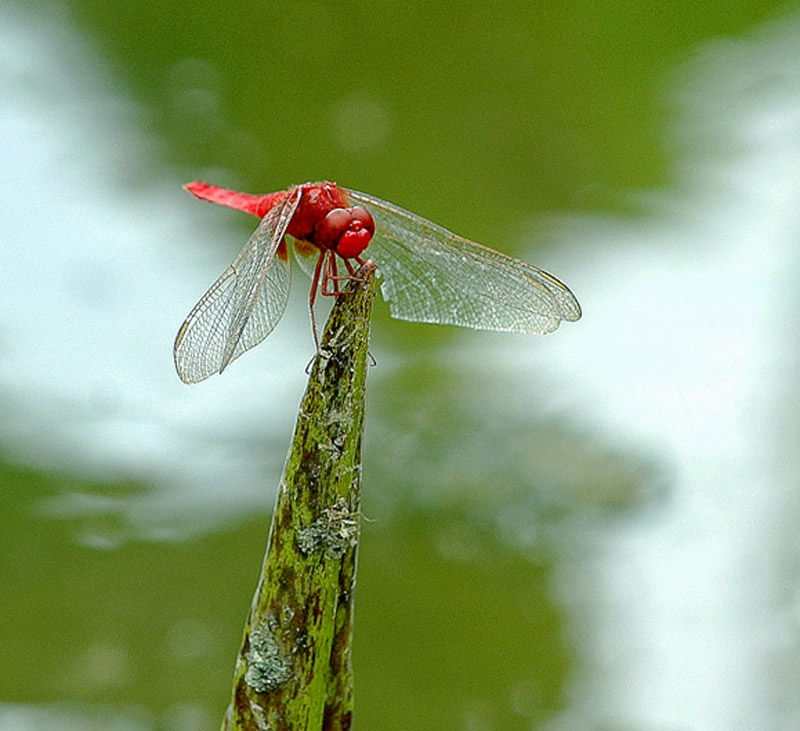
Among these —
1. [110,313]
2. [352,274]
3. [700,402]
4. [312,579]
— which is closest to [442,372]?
[700,402]

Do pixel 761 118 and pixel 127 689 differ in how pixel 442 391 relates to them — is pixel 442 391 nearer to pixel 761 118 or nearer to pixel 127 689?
pixel 127 689

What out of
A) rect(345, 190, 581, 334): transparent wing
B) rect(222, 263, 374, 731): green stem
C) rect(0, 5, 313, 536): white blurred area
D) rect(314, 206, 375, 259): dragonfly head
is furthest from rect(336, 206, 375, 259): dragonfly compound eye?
rect(0, 5, 313, 536): white blurred area

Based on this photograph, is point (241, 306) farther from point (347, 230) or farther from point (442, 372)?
point (442, 372)

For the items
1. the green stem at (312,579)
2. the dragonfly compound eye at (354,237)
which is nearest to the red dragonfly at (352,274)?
the dragonfly compound eye at (354,237)

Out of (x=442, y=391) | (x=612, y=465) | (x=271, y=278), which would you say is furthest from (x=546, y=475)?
(x=271, y=278)

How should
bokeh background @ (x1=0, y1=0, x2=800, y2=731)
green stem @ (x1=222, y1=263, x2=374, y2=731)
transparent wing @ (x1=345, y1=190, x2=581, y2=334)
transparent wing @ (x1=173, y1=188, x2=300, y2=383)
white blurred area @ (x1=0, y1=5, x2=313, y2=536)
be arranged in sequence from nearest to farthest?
1. green stem @ (x1=222, y1=263, x2=374, y2=731)
2. transparent wing @ (x1=173, y1=188, x2=300, y2=383)
3. transparent wing @ (x1=345, y1=190, x2=581, y2=334)
4. bokeh background @ (x1=0, y1=0, x2=800, y2=731)
5. white blurred area @ (x1=0, y1=5, x2=313, y2=536)

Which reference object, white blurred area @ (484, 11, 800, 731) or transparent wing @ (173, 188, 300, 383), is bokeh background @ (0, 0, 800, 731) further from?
transparent wing @ (173, 188, 300, 383)
